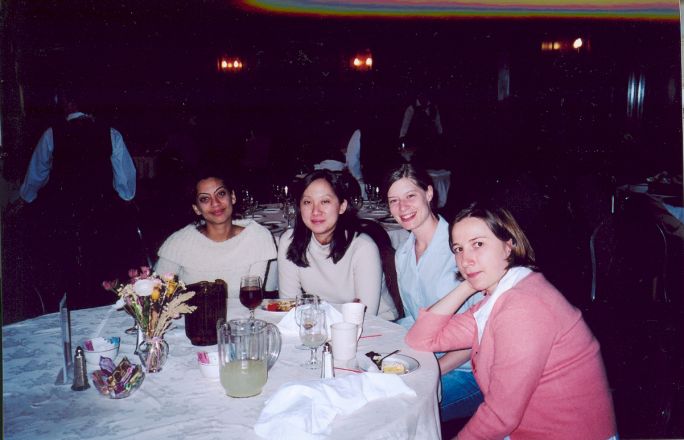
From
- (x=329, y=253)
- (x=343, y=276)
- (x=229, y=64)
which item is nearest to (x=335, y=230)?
(x=329, y=253)

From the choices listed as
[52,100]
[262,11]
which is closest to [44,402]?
[52,100]

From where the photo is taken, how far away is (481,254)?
1.49 metres

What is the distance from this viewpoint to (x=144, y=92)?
9953mm

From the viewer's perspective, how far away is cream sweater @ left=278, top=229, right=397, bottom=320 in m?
2.28

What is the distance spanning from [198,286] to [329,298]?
0.93 m

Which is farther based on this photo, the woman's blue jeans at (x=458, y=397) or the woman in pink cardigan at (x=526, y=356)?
the woman's blue jeans at (x=458, y=397)

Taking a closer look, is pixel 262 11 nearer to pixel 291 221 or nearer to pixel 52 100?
pixel 52 100

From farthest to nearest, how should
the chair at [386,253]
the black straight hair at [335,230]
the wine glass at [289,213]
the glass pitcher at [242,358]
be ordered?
the wine glass at [289,213] < the chair at [386,253] < the black straight hair at [335,230] < the glass pitcher at [242,358]

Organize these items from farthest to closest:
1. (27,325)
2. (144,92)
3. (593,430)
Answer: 1. (144,92)
2. (27,325)
3. (593,430)

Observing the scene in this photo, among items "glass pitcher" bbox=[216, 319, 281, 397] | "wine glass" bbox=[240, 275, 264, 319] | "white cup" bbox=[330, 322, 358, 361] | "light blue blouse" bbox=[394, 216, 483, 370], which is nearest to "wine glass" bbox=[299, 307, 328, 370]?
"white cup" bbox=[330, 322, 358, 361]

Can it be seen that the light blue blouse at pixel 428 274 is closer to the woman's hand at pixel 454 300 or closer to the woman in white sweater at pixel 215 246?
the woman's hand at pixel 454 300

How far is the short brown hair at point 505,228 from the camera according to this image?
1484 millimetres

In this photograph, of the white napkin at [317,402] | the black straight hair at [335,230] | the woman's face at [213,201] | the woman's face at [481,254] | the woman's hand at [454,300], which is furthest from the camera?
the woman's face at [213,201]

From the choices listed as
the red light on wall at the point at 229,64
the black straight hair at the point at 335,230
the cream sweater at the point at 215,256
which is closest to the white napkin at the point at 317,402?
the black straight hair at the point at 335,230
